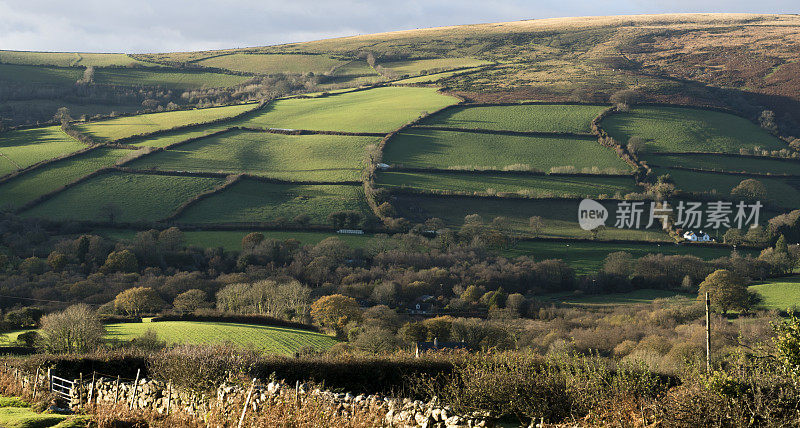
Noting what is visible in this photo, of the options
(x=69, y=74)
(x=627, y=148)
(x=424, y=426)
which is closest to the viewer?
(x=424, y=426)

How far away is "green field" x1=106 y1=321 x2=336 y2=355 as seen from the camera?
136ft

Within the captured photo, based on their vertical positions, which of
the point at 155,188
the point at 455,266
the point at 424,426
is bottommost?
the point at 455,266

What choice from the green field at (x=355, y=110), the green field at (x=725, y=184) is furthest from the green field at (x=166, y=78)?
the green field at (x=725, y=184)

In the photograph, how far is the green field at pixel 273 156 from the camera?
324 ft

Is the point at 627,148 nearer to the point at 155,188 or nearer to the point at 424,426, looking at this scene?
the point at 155,188

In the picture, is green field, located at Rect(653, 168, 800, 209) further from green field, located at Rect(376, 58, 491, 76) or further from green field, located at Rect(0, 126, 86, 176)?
green field, located at Rect(0, 126, 86, 176)

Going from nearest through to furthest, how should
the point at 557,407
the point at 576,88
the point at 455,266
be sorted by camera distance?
the point at 557,407
the point at 455,266
the point at 576,88

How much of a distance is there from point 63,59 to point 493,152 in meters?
144

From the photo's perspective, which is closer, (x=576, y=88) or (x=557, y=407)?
(x=557, y=407)

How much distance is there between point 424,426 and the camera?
12969mm

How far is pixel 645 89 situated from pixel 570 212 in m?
65.6

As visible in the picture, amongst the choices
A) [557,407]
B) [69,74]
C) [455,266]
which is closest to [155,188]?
[455,266]

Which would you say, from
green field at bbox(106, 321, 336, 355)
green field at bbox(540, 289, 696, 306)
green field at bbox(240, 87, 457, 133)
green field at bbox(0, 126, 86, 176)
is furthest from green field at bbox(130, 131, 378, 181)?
green field at bbox(106, 321, 336, 355)

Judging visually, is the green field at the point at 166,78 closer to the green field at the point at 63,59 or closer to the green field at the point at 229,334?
the green field at the point at 63,59
